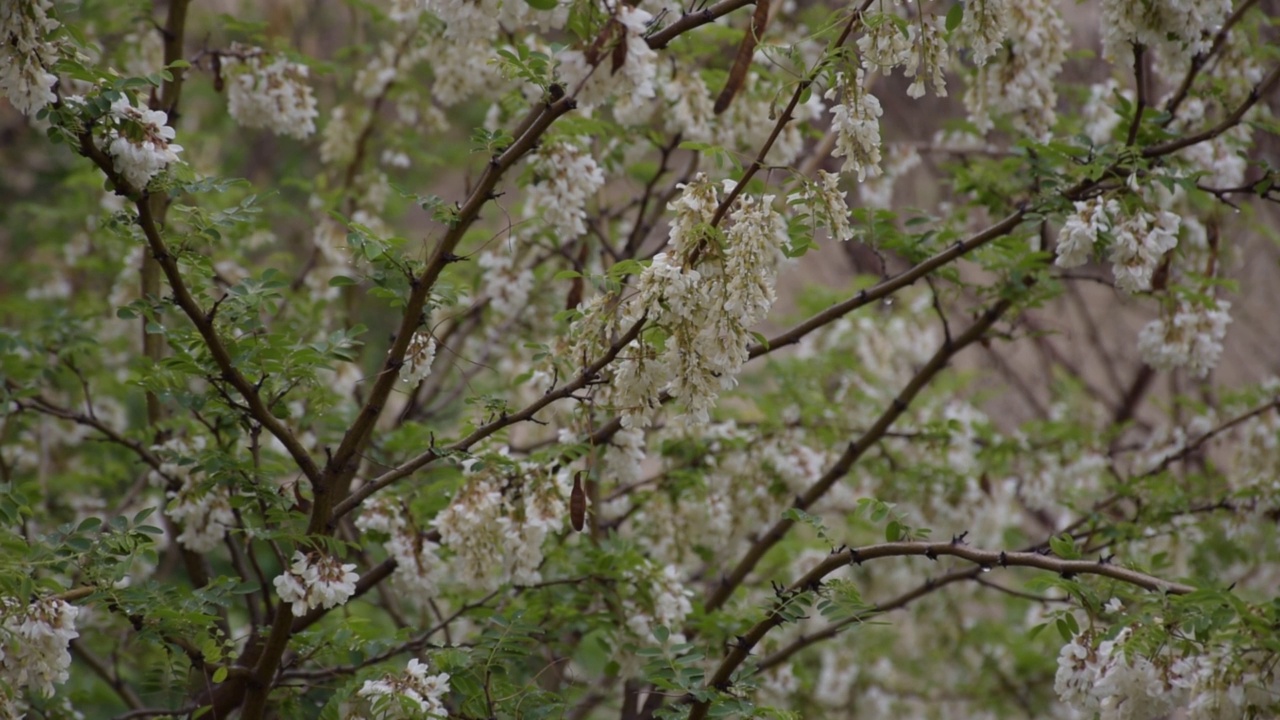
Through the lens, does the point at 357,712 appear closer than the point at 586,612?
Yes

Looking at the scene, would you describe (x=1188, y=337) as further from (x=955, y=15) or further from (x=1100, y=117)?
(x=955, y=15)

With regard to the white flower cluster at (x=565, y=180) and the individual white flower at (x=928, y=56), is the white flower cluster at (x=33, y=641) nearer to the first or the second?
the white flower cluster at (x=565, y=180)

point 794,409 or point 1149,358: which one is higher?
point 794,409

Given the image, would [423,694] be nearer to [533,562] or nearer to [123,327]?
[533,562]

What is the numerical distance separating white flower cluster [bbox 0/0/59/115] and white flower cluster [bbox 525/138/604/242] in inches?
38.6

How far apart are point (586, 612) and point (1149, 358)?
1.49 meters

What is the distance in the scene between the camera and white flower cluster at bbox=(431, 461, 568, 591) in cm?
216

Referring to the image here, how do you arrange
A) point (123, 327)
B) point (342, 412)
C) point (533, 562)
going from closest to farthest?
point (533, 562)
point (342, 412)
point (123, 327)

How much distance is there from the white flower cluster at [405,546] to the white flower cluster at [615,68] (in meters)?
1.07

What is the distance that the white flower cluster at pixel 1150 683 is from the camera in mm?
1579

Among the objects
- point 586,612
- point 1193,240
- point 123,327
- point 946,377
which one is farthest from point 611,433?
point 946,377

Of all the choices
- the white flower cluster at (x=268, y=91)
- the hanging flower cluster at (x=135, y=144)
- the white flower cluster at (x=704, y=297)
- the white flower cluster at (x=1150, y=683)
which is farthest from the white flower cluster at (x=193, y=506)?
the white flower cluster at (x=1150, y=683)

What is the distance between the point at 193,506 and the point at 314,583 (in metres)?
0.63

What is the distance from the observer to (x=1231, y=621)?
155 centimetres
